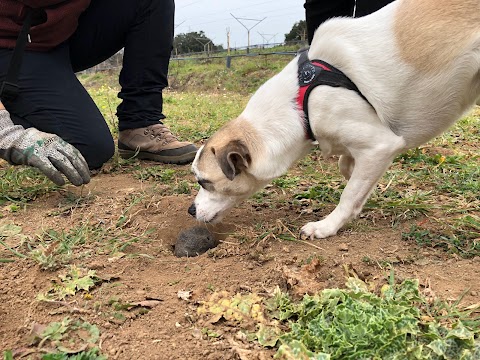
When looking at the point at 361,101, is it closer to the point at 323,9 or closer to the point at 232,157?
the point at 232,157

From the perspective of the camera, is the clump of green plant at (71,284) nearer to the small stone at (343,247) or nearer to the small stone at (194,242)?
the small stone at (194,242)

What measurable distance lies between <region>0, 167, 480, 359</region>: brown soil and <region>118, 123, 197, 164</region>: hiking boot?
115cm

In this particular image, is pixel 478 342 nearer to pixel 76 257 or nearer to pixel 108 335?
pixel 108 335

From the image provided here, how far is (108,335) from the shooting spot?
1.55 meters

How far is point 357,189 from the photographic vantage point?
8.13 ft

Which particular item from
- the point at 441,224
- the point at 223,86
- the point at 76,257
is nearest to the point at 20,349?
the point at 76,257

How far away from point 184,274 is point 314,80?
1.23 metres

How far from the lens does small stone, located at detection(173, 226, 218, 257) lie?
2.43m

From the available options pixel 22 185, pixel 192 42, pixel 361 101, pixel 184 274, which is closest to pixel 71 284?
pixel 184 274

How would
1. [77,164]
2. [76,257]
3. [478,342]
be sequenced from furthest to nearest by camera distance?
[77,164] < [76,257] < [478,342]

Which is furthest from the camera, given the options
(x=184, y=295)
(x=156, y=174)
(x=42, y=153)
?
(x=156, y=174)

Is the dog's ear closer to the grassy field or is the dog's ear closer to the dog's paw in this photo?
the grassy field

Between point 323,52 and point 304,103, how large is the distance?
33 centimetres

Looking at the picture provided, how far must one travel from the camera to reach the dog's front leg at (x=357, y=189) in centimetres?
240
